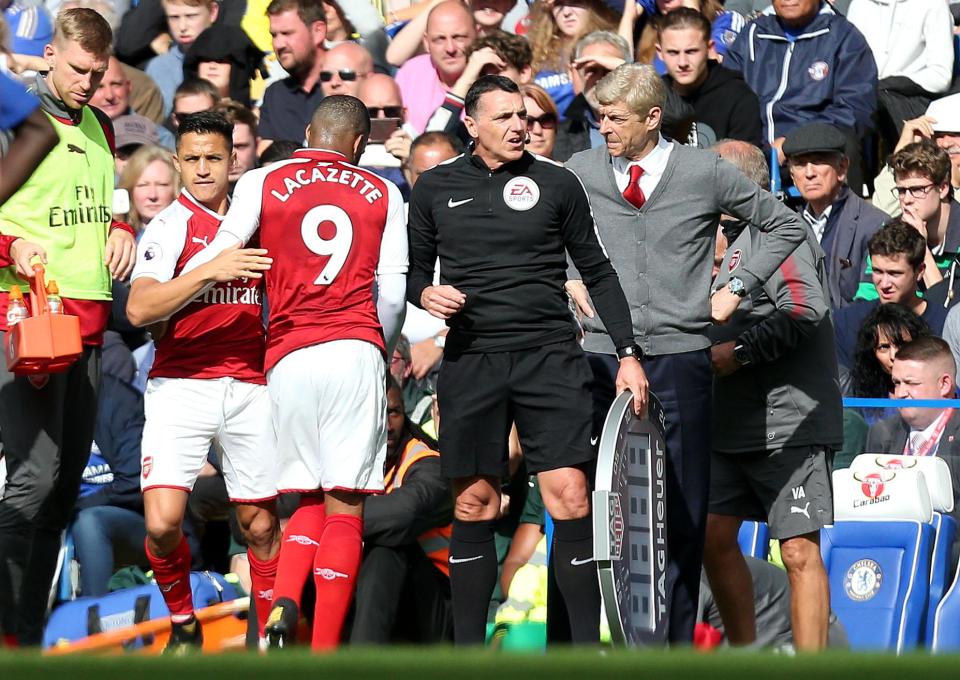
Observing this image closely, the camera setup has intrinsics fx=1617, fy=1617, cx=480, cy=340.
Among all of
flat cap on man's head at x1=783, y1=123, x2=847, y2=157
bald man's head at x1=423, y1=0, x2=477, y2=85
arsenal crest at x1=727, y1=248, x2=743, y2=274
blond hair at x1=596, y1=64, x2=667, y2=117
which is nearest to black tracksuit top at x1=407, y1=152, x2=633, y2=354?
blond hair at x1=596, y1=64, x2=667, y2=117

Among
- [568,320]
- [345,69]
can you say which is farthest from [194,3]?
[568,320]

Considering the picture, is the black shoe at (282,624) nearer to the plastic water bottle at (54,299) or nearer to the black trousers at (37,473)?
the black trousers at (37,473)

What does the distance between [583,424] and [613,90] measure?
1.43 meters

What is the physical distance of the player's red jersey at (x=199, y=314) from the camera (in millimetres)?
7051

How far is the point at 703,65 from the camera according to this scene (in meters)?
10.7

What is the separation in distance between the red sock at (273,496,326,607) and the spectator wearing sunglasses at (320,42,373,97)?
492 centimetres

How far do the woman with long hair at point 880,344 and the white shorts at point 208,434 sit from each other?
3643 mm

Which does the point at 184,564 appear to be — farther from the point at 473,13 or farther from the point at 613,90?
the point at 473,13

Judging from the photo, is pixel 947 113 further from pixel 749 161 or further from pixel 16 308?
pixel 16 308

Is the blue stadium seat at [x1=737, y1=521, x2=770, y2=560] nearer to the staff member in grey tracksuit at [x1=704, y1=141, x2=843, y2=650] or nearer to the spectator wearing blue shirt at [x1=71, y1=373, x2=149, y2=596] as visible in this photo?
the staff member in grey tracksuit at [x1=704, y1=141, x2=843, y2=650]

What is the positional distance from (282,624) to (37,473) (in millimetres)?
1288

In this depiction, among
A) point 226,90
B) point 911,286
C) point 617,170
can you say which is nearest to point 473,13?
point 226,90

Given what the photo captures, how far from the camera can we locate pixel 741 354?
23.0 feet

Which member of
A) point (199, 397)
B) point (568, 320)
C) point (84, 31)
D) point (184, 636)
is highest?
point (84, 31)
